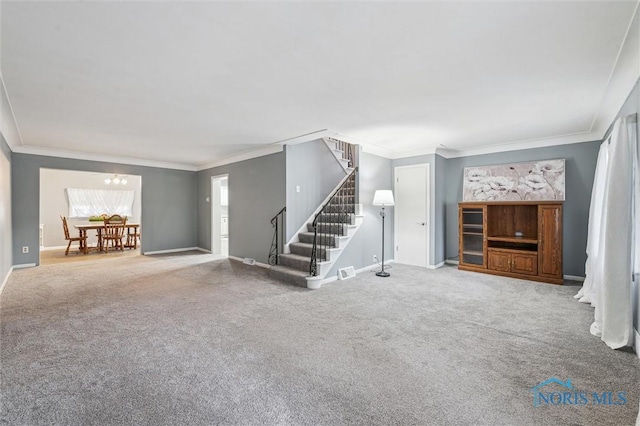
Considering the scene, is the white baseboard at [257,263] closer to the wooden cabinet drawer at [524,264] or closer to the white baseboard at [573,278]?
the wooden cabinet drawer at [524,264]

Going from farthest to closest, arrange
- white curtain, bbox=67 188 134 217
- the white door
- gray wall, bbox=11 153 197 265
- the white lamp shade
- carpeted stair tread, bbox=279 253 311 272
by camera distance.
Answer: white curtain, bbox=67 188 134 217
the white door
gray wall, bbox=11 153 197 265
the white lamp shade
carpeted stair tread, bbox=279 253 311 272

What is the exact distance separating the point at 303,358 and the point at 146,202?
666cm

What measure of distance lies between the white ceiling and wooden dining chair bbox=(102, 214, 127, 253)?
13.5ft

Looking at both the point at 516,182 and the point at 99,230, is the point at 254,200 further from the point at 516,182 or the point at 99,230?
the point at 99,230

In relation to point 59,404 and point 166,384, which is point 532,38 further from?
point 59,404

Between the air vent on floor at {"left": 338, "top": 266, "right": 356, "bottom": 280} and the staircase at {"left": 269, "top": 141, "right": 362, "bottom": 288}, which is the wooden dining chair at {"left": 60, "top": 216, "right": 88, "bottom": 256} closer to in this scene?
the staircase at {"left": 269, "top": 141, "right": 362, "bottom": 288}

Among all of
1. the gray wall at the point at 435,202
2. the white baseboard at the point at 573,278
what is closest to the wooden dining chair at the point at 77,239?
the gray wall at the point at 435,202

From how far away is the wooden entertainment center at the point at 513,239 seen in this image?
15.0ft

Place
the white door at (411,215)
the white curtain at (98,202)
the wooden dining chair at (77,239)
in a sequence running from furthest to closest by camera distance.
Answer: the white curtain at (98,202), the wooden dining chair at (77,239), the white door at (411,215)

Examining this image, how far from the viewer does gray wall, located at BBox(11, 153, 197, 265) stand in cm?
551

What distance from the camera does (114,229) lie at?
837cm

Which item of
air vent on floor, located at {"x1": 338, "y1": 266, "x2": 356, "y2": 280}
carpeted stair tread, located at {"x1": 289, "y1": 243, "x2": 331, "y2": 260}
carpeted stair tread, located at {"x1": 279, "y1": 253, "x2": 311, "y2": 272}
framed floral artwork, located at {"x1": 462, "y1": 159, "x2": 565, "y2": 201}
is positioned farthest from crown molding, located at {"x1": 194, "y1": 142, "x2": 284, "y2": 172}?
framed floral artwork, located at {"x1": 462, "y1": 159, "x2": 565, "y2": 201}

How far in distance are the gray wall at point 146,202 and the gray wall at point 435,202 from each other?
596cm

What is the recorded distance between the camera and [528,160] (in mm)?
5184
